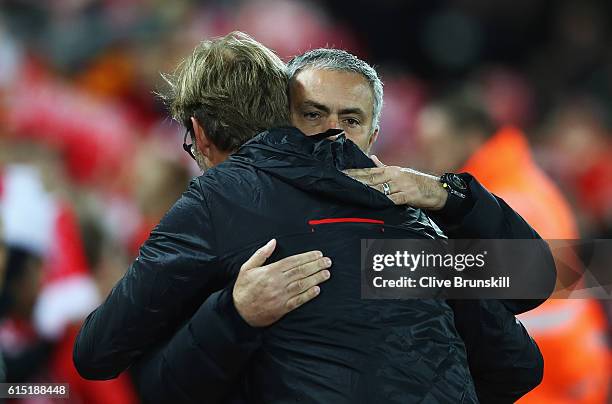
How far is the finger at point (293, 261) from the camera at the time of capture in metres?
1.32

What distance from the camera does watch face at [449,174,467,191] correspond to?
1.59 m

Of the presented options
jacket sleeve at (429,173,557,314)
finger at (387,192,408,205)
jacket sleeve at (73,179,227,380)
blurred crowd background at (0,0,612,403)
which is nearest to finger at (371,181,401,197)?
finger at (387,192,408,205)

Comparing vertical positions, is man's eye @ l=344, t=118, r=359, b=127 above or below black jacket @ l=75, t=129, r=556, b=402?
above

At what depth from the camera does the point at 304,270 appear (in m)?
1.32

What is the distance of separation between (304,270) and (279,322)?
0.28 feet

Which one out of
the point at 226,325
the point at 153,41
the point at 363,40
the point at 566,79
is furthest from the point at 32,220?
the point at 566,79

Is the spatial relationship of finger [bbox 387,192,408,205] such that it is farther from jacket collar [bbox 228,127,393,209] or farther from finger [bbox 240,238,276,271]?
finger [bbox 240,238,276,271]

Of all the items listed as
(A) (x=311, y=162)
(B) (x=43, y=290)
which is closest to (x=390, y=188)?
(A) (x=311, y=162)

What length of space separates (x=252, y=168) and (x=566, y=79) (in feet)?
12.0

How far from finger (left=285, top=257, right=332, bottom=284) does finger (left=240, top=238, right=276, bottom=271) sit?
0.13ft

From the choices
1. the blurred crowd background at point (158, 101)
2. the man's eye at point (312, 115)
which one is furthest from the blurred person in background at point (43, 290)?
the man's eye at point (312, 115)

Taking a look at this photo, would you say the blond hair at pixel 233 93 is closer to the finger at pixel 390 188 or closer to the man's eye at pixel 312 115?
the finger at pixel 390 188

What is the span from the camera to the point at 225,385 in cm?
135

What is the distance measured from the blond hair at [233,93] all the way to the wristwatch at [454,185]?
30 cm
